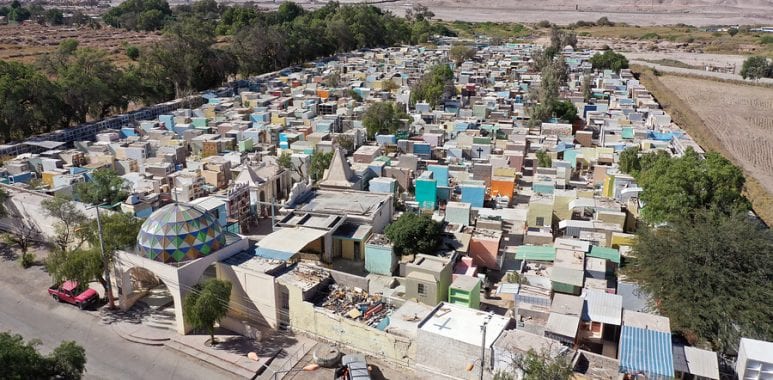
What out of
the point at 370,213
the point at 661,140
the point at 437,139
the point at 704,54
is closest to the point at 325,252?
the point at 370,213

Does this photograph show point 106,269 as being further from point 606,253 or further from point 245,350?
point 606,253

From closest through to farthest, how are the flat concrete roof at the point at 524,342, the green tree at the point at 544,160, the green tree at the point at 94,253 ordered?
the flat concrete roof at the point at 524,342 → the green tree at the point at 94,253 → the green tree at the point at 544,160

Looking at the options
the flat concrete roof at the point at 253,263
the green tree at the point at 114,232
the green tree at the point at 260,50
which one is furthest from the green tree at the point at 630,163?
the green tree at the point at 260,50

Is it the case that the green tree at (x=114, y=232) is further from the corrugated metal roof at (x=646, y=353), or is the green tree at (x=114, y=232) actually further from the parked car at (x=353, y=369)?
the corrugated metal roof at (x=646, y=353)

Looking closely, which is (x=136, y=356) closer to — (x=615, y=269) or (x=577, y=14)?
→ (x=615, y=269)

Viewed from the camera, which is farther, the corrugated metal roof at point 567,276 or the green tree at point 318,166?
the green tree at point 318,166
